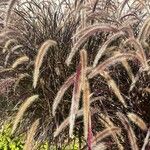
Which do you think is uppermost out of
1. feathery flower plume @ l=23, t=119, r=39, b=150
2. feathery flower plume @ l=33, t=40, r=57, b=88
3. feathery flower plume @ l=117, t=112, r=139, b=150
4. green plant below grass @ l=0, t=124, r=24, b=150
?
green plant below grass @ l=0, t=124, r=24, b=150

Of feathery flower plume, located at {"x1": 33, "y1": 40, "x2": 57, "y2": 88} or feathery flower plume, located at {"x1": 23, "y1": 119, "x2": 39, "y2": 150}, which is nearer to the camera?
feathery flower plume, located at {"x1": 33, "y1": 40, "x2": 57, "y2": 88}

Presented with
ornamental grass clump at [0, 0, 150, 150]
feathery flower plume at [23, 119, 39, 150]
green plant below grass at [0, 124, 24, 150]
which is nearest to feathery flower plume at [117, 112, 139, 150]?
→ ornamental grass clump at [0, 0, 150, 150]

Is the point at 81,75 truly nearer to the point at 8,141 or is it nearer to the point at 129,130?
the point at 129,130

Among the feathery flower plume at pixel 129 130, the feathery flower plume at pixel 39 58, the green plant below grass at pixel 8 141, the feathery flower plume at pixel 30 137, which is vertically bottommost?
the feathery flower plume at pixel 129 130

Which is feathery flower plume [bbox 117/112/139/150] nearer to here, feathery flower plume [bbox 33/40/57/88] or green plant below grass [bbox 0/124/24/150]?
feathery flower plume [bbox 33/40/57/88]

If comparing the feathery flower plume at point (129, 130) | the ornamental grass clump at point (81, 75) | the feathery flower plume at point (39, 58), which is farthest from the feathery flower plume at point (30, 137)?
the feathery flower plume at point (129, 130)

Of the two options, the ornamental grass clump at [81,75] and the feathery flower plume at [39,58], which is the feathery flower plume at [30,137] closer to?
the ornamental grass clump at [81,75]

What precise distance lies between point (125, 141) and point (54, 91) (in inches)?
29.1

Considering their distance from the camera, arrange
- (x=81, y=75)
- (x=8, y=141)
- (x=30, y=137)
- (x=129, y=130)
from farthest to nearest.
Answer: (x=8, y=141) → (x=30, y=137) → (x=129, y=130) → (x=81, y=75)

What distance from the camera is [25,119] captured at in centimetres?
408

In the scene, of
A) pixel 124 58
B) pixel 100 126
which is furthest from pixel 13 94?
pixel 124 58

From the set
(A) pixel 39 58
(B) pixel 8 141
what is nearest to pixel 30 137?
(A) pixel 39 58

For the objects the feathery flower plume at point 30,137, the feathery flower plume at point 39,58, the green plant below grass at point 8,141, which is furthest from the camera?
the green plant below grass at point 8,141

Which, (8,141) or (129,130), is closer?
(129,130)
